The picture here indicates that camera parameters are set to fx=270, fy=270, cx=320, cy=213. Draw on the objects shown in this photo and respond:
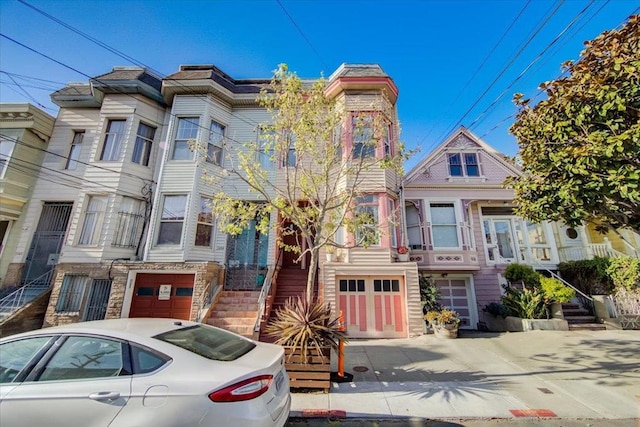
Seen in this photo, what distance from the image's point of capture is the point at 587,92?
16.1 feet

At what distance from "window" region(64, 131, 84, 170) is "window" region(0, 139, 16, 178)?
1.99 meters

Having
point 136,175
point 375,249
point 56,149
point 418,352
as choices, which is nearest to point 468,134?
point 375,249

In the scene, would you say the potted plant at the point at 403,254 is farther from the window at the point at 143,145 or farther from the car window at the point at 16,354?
the window at the point at 143,145

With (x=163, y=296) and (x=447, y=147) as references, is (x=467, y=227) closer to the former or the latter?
(x=447, y=147)

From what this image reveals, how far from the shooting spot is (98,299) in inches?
383

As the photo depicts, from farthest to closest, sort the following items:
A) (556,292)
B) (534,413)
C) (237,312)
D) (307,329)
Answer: (556,292)
(237,312)
(307,329)
(534,413)

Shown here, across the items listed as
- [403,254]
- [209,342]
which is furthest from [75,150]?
[403,254]

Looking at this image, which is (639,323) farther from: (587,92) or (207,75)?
(207,75)

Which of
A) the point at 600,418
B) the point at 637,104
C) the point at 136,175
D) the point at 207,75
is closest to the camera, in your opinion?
the point at 600,418

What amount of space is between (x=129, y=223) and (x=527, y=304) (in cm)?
1563

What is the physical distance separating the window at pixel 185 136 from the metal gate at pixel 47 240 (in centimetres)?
493

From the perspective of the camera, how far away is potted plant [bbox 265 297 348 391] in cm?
486

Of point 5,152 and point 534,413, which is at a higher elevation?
point 5,152

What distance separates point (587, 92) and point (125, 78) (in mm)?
15695
